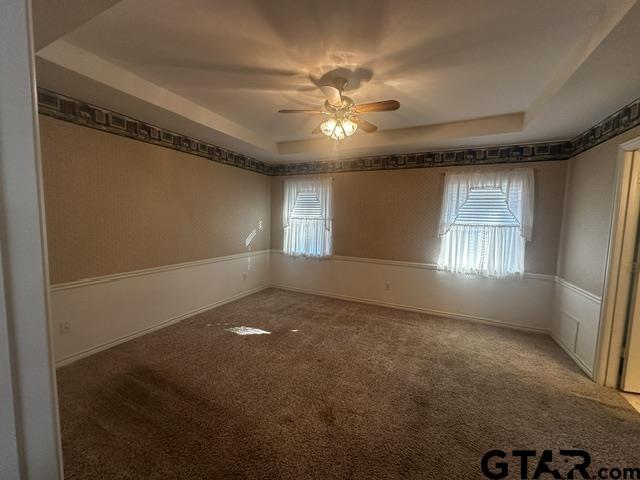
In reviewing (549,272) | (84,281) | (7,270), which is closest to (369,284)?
(549,272)

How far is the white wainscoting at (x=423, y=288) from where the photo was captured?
345 cm

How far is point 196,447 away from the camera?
5.41 ft

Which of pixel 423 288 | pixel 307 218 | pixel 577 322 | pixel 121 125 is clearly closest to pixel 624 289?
pixel 577 322

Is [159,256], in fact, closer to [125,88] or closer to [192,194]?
[192,194]

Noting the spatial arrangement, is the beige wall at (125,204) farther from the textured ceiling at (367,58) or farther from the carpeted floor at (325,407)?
the carpeted floor at (325,407)

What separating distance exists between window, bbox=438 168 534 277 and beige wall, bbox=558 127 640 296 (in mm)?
384

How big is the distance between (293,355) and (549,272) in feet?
10.8

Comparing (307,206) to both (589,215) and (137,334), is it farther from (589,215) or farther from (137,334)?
(589,215)

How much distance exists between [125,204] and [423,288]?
13.1 feet

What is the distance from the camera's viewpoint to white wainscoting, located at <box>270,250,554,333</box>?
11.3 ft

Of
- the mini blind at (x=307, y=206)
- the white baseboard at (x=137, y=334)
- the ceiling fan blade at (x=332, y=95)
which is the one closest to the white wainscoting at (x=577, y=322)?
the ceiling fan blade at (x=332, y=95)

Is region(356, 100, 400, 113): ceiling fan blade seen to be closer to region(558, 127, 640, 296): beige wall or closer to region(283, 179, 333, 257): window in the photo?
region(558, 127, 640, 296): beige wall

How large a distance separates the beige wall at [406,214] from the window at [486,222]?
0.13m

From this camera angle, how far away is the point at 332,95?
2191 millimetres
